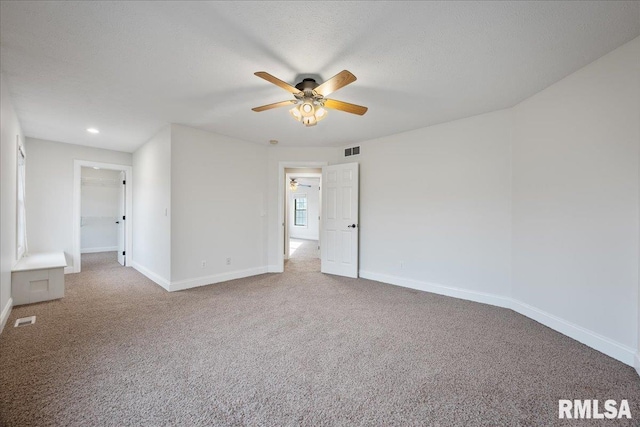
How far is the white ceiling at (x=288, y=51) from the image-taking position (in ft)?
5.66

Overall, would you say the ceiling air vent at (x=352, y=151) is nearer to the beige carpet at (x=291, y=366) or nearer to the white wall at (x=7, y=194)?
the beige carpet at (x=291, y=366)

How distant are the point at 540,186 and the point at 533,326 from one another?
1.51 metres

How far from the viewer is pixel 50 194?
482cm

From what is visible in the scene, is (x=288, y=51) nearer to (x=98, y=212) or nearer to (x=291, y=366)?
(x=291, y=366)

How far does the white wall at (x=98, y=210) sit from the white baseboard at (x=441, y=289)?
23.2 feet

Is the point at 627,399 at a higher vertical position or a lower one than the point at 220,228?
lower

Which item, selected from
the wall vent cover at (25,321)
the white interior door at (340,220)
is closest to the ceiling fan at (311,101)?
the white interior door at (340,220)

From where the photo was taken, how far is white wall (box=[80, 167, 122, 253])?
7116mm

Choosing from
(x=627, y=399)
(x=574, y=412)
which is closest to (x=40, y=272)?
(x=574, y=412)

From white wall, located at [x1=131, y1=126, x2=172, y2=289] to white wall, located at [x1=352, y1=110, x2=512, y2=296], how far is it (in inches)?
125

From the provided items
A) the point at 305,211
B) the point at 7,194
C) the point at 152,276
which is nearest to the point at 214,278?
the point at 152,276

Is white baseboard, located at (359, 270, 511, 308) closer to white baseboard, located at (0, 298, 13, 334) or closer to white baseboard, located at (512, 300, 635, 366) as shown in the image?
white baseboard, located at (512, 300, 635, 366)

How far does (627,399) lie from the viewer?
1711 mm

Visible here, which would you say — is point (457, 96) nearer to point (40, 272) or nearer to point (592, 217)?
point (592, 217)
